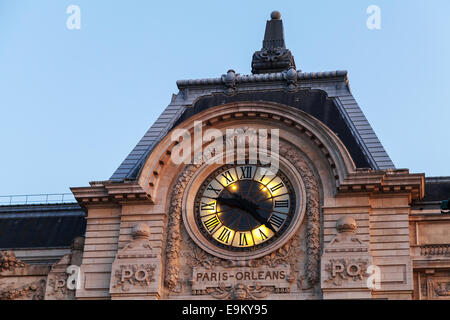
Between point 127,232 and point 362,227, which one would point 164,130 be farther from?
point 362,227

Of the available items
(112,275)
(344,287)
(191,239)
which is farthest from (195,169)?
(344,287)

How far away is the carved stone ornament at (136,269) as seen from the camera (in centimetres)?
3547

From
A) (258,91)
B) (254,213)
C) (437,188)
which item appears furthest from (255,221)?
(437,188)

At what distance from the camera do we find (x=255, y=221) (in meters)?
36.9

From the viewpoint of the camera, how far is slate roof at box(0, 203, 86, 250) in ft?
138

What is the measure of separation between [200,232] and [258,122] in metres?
4.73

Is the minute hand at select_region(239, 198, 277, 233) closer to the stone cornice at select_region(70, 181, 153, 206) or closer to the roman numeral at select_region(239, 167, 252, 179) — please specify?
the roman numeral at select_region(239, 167, 252, 179)

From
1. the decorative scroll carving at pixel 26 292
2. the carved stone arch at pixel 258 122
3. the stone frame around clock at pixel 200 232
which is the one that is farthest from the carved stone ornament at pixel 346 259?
the decorative scroll carving at pixel 26 292

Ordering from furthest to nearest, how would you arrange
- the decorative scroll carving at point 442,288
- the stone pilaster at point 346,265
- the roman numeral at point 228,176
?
1. the roman numeral at point 228,176
2. the decorative scroll carving at point 442,288
3. the stone pilaster at point 346,265

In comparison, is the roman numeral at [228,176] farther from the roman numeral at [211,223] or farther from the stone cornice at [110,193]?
the stone cornice at [110,193]

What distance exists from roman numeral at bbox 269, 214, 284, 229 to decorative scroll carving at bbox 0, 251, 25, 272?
953 centimetres

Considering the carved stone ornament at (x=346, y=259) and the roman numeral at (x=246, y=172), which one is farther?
the roman numeral at (x=246, y=172)

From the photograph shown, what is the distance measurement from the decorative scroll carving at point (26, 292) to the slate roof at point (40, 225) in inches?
134

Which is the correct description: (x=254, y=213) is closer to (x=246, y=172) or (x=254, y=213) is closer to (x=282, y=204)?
(x=282, y=204)
